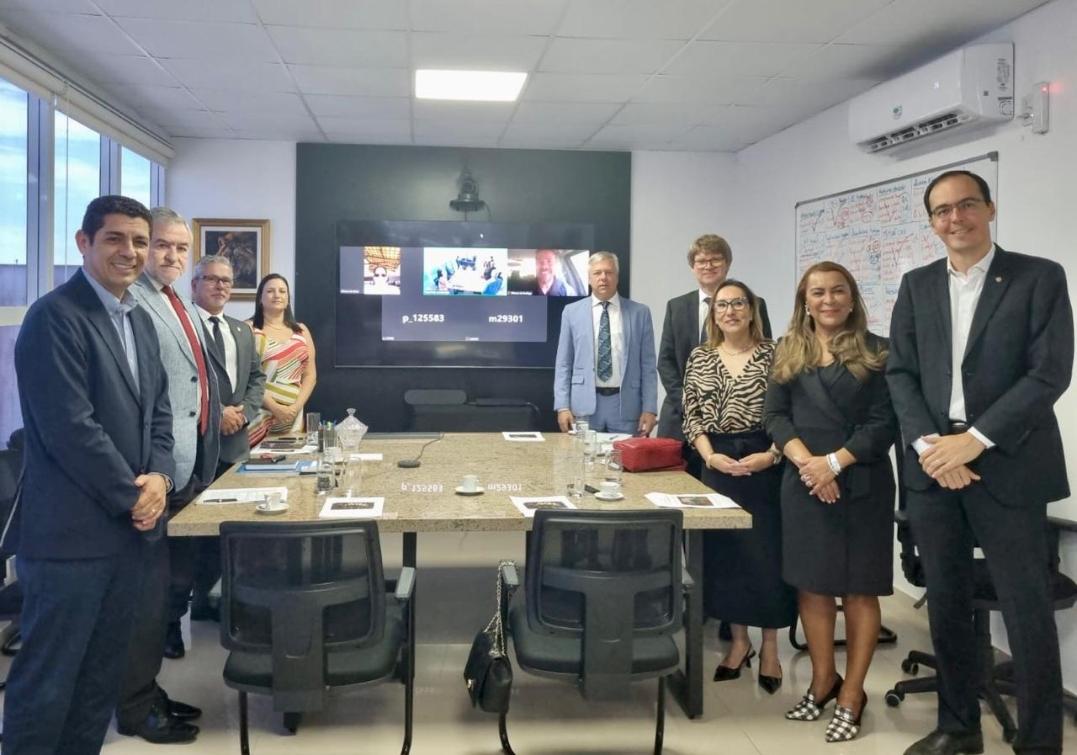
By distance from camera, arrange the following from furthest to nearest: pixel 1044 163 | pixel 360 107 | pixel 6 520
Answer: pixel 360 107 → pixel 1044 163 → pixel 6 520

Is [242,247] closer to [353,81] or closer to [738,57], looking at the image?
[353,81]

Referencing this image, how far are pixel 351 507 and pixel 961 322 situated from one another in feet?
6.65

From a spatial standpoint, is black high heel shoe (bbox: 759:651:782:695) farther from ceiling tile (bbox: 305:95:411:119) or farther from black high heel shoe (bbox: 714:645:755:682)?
ceiling tile (bbox: 305:95:411:119)

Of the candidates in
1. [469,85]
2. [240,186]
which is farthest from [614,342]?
[240,186]

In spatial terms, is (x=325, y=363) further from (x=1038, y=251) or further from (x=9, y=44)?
(x=1038, y=251)

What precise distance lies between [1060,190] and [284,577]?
10.8 feet

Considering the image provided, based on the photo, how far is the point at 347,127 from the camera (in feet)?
18.9

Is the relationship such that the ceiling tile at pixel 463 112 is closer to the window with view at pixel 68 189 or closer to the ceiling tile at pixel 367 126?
the ceiling tile at pixel 367 126

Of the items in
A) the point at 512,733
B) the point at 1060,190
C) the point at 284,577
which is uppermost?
the point at 1060,190

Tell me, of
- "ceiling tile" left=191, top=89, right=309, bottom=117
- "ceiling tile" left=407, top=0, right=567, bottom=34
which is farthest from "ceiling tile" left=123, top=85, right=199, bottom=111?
"ceiling tile" left=407, top=0, right=567, bottom=34

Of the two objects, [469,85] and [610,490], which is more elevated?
[469,85]

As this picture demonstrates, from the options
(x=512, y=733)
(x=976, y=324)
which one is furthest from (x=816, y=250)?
(x=512, y=733)

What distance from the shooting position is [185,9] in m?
3.54

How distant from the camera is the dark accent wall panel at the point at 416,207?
247 inches
